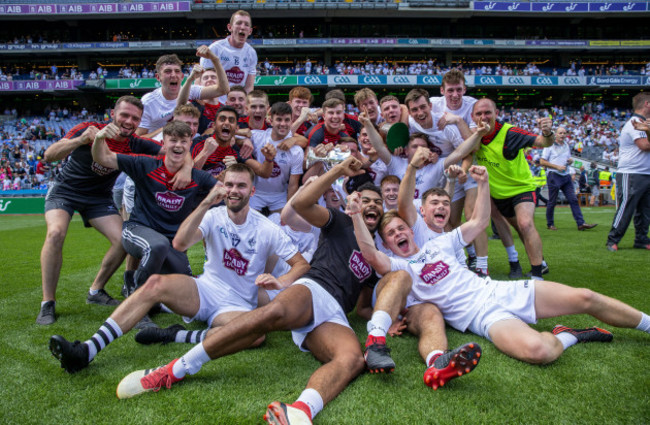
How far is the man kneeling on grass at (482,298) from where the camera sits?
3.08 metres

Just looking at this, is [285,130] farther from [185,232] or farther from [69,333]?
[69,333]

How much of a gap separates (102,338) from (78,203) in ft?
7.37

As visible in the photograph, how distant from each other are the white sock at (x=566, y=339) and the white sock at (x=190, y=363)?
102 inches

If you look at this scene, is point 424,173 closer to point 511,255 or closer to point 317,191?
point 511,255

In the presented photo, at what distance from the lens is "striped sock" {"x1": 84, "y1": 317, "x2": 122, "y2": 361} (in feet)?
9.76

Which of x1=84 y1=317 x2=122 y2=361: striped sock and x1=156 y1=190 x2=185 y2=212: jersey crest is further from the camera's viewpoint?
x1=156 y1=190 x2=185 y2=212: jersey crest

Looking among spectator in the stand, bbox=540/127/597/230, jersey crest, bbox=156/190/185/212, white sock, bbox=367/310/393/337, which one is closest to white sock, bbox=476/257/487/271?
white sock, bbox=367/310/393/337

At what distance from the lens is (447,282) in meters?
3.62

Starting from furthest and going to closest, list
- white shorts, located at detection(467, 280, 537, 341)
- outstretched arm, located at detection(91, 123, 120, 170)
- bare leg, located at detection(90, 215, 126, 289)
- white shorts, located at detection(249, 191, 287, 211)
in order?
white shorts, located at detection(249, 191, 287, 211) → bare leg, located at detection(90, 215, 126, 289) → outstretched arm, located at detection(91, 123, 120, 170) → white shorts, located at detection(467, 280, 537, 341)

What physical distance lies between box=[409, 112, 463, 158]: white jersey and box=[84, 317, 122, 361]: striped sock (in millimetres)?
4317

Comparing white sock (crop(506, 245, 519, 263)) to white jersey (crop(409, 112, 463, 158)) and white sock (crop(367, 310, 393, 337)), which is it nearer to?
white jersey (crop(409, 112, 463, 158))

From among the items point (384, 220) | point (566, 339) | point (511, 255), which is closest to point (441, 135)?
point (511, 255)

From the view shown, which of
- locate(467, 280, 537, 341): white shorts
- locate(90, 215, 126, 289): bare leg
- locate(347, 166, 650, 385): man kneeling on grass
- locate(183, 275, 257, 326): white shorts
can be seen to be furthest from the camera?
locate(90, 215, 126, 289): bare leg

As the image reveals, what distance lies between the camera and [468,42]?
131 ft
